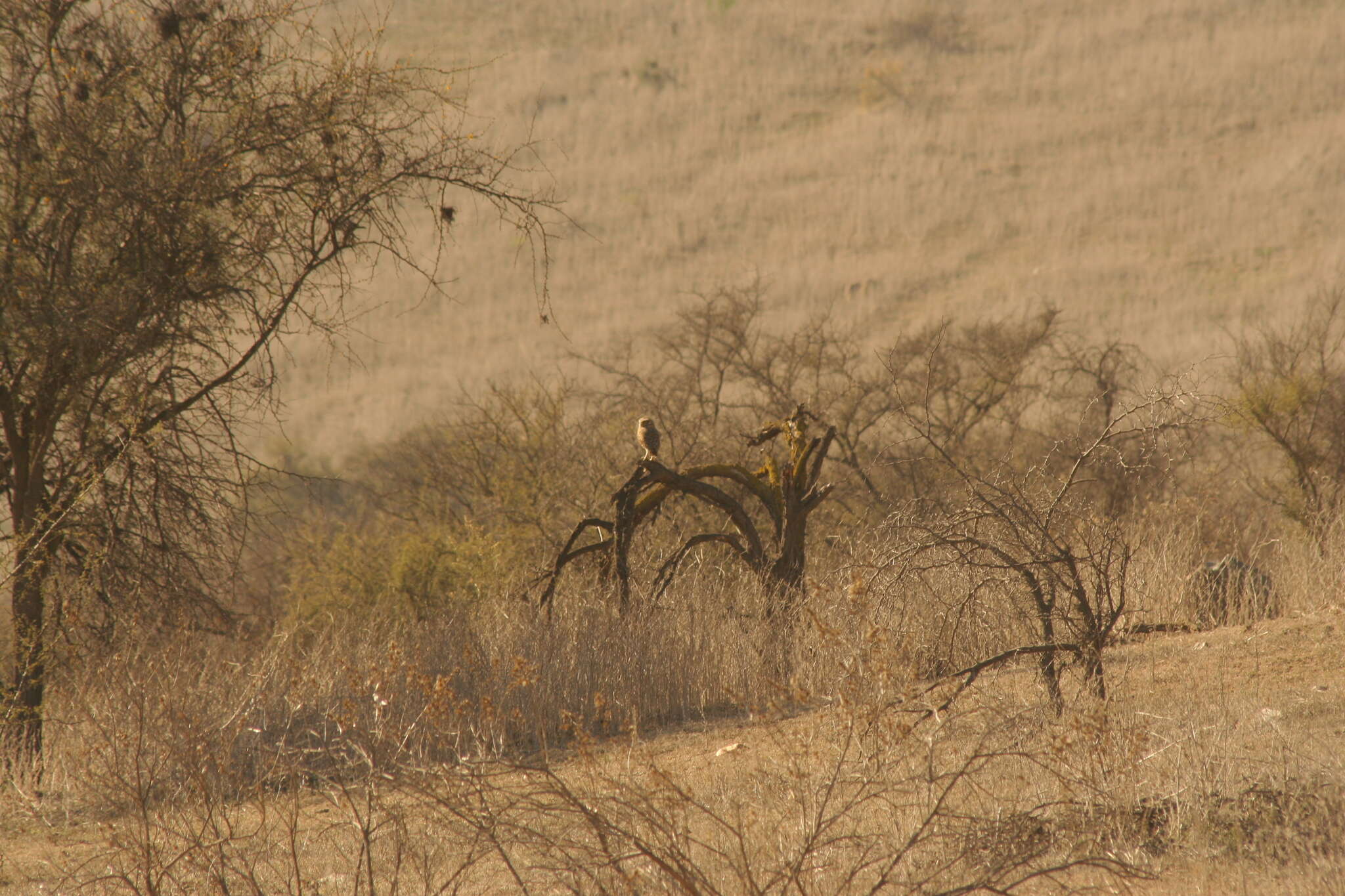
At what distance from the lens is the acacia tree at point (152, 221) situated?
273 inches

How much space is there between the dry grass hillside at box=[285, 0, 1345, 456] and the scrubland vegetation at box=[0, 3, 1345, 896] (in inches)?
1276

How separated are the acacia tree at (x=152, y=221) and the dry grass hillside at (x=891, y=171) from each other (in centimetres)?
3363

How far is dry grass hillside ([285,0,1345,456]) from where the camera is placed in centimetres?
4519

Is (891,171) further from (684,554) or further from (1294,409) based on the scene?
(684,554)

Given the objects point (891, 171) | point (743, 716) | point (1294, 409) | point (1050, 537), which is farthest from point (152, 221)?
point (891, 171)

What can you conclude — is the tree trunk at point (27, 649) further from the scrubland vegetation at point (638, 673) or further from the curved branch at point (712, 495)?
the curved branch at point (712, 495)

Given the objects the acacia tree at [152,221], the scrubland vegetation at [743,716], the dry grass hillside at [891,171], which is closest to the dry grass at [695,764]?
the scrubland vegetation at [743,716]

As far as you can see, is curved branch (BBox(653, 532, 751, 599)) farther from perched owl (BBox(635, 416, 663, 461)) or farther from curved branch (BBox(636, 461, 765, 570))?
perched owl (BBox(635, 416, 663, 461))

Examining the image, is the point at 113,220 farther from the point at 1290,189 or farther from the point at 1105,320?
the point at 1290,189

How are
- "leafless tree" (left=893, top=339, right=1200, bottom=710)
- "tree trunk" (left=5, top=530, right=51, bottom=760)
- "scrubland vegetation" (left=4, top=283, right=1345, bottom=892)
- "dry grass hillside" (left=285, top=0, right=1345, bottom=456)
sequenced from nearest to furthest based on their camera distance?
"scrubland vegetation" (left=4, top=283, right=1345, bottom=892) < "leafless tree" (left=893, top=339, right=1200, bottom=710) < "tree trunk" (left=5, top=530, right=51, bottom=760) < "dry grass hillside" (left=285, top=0, right=1345, bottom=456)

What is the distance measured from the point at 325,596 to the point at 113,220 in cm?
948

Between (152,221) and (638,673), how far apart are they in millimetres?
3924

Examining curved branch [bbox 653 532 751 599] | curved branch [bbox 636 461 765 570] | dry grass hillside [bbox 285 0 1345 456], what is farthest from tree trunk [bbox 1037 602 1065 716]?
dry grass hillside [bbox 285 0 1345 456]

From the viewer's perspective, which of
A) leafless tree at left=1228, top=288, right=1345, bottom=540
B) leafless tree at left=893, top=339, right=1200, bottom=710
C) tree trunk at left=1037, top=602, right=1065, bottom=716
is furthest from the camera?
leafless tree at left=1228, top=288, right=1345, bottom=540
